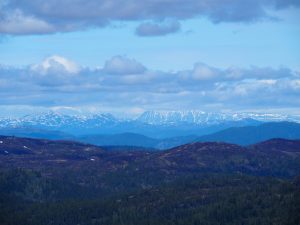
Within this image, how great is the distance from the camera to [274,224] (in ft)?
656

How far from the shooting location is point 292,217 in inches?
7776

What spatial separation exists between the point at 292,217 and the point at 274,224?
6241 mm
